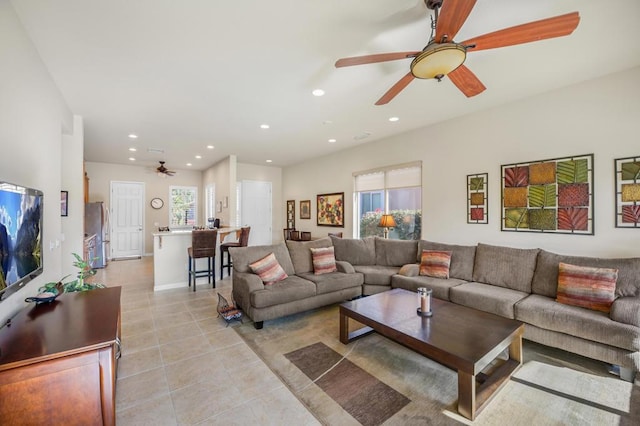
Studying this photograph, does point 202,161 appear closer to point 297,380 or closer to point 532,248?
point 297,380

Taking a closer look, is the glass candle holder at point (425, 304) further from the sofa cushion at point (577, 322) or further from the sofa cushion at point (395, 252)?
the sofa cushion at point (395, 252)

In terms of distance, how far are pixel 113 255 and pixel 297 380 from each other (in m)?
8.47

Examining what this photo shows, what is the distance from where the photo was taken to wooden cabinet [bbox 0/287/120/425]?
1266 millimetres

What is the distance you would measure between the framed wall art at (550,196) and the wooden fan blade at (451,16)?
267cm

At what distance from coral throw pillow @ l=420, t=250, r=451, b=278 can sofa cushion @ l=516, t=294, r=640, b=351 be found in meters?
1.03

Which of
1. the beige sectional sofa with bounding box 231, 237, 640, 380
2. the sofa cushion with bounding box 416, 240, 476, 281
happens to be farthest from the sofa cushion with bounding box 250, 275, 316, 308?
the sofa cushion with bounding box 416, 240, 476, 281

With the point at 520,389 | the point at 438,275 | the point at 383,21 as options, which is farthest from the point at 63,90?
the point at 520,389

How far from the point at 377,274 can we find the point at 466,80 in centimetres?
279

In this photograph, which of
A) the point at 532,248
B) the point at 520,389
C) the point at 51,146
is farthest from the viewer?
the point at 532,248

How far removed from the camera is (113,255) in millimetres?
8211

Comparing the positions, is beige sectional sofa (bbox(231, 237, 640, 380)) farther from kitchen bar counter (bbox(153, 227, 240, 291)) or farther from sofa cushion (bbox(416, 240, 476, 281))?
kitchen bar counter (bbox(153, 227, 240, 291))

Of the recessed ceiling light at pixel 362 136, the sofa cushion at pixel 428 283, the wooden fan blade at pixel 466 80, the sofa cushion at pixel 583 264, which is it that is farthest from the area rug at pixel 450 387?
the recessed ceiling light at pixel 362 136

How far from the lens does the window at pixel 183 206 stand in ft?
Answer: 29.9

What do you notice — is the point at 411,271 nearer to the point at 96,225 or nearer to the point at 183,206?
the point at 96,225
